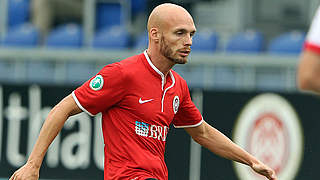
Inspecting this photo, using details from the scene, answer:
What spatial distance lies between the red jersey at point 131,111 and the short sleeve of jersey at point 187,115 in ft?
0.74

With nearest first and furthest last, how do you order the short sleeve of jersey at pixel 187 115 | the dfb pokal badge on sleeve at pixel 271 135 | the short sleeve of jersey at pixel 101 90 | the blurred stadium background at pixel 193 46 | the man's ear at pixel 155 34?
the short sleeve of jersey at pixel 101 90 < the man's ear at pixel 155 34 < the short sleeve of jersey at pixel 187 115 < the dfb pokal badge on sleeve at pixel 271 135 < the blurred stadium background at pixel 193 46

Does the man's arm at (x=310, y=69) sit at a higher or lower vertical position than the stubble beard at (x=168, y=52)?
higher

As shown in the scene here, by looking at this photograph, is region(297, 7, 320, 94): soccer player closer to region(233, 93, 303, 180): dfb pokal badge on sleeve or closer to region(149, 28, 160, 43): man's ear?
region(149, 28, 160, 43): man's ear

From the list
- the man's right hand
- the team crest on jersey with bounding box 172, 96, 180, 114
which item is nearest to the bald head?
the team crest on jersey with bounding box 172, 96, 180, 114

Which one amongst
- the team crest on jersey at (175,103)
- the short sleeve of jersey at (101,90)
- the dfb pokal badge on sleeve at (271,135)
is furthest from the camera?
the dfb pokal badge on sleeve at (271,135)

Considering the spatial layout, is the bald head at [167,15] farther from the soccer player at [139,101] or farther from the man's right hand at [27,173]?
the man's right hand at [27,173]

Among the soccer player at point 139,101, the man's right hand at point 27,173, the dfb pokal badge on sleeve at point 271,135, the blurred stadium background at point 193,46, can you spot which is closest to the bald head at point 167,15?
the soccer player at point 139,101

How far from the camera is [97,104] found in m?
4.14

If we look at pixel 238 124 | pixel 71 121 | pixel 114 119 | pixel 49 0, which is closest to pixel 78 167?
pixel 71 121

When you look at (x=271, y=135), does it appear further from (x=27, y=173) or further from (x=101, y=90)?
(x=27, y=173)

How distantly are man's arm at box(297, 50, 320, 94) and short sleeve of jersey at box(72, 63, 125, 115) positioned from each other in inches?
76.1

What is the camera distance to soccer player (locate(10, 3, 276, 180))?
412 centimetres

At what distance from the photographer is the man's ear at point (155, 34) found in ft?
13.9

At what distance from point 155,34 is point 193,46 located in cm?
704
